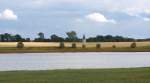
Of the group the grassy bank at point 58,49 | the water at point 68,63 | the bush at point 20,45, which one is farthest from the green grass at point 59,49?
the water at point 68,63

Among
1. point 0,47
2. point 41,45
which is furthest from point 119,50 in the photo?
point 0,47

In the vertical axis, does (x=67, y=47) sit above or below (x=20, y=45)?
below

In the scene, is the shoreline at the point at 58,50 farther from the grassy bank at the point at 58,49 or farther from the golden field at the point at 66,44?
the golden field at the point at 66,44

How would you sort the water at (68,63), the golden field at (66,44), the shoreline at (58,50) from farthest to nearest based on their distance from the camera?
the golden field at (66,44)
the shoreline at (58,50)
the water at (68,63)

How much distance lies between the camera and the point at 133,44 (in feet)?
390

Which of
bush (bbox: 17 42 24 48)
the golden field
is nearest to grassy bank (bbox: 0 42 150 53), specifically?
the golden field

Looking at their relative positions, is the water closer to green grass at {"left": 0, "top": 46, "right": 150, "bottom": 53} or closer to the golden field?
green grass at {"left": 0, "top": 46, "right": 150, "bottom": 53}

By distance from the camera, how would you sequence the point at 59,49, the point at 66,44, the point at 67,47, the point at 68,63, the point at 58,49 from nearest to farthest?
the point at 68,63 < the point at 59,49 < the point at 58,49 < the point at 67,47 < the point at 66,44

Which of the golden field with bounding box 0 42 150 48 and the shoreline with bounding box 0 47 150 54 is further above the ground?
the golden field with bounding box 0 42 150 48

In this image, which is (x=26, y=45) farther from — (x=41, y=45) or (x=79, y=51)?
(x=79, y=51)

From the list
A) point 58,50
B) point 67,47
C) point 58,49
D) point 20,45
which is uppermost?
point 20,45

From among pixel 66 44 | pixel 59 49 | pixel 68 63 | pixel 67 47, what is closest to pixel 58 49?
pixel 59 49

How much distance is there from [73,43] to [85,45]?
8.37 feet

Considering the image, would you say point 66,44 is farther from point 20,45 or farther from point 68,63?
point 68,63
